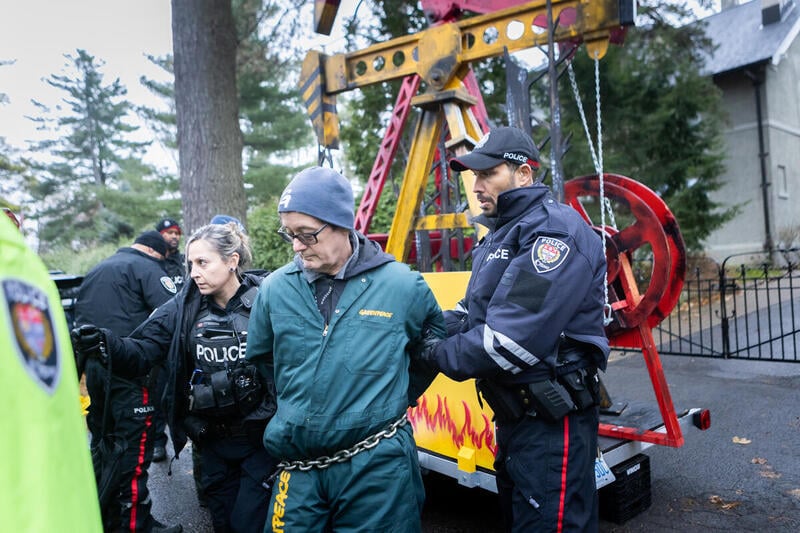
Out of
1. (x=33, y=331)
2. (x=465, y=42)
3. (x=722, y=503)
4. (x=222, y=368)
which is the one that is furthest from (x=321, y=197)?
(x=722, y=503)

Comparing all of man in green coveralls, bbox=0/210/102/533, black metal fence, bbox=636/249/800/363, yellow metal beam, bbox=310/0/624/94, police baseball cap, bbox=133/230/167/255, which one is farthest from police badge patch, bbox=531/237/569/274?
black metal fence, bbox=636/249/800/363

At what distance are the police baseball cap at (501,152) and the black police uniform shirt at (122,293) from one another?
3.06 metres

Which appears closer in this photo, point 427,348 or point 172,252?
point 427,348

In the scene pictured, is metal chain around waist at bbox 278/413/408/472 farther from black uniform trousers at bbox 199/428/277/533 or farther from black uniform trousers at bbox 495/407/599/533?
black uniform trousers at bbox 199/428/277/533

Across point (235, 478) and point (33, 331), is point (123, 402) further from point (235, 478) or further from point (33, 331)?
point (33, 331)

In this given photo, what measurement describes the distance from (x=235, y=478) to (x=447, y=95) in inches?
116

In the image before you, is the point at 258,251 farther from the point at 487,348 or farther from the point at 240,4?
the point at 487,348

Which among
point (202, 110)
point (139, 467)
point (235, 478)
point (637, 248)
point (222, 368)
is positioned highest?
point (202, 110)

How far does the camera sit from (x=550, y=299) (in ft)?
7.16

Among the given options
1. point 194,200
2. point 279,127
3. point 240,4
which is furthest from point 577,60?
point 279,127

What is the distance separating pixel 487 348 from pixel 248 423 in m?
1.38

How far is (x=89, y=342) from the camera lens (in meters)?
2.85

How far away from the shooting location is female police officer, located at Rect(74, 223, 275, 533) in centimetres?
293

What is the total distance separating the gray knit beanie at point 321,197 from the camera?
2152 millimetres
